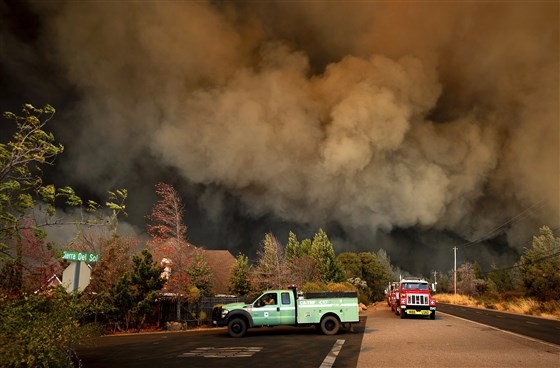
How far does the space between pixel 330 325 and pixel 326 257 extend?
4311 cm

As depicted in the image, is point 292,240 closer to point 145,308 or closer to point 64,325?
point 145,308

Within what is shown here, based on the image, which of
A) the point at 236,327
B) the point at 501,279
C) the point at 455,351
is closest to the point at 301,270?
the point at 236,327

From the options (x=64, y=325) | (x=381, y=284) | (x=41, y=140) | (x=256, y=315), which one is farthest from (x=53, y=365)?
(x=381, y=284)

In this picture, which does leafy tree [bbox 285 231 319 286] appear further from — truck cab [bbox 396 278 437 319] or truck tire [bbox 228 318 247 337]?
truck tire [bbox 228 318 247 337]

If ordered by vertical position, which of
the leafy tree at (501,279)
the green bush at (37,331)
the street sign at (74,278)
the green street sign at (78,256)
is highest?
the green street sign at (78,256)

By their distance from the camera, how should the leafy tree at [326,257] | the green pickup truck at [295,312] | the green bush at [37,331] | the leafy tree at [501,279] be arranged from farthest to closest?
the leafy tree at [501,279]
the leafy tree at [326,257]
the green pickup truck at [295,312]
the green bush at [37,331]

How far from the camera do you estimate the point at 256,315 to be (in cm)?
2114

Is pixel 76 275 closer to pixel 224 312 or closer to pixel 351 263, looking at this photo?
pixel 224 312

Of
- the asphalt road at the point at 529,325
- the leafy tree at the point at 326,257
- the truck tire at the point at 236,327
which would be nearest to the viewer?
the asphalt road at the point at 529,325

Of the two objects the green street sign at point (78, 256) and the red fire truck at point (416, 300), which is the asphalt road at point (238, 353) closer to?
the green street sign at point (78, 256)

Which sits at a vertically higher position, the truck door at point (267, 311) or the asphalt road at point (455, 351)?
the truck door at point (267, 311)

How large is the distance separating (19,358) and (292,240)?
202 ft

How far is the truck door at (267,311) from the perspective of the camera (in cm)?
2100

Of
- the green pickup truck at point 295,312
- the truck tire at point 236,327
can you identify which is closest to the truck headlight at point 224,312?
the green pickup truck at point 295,312
